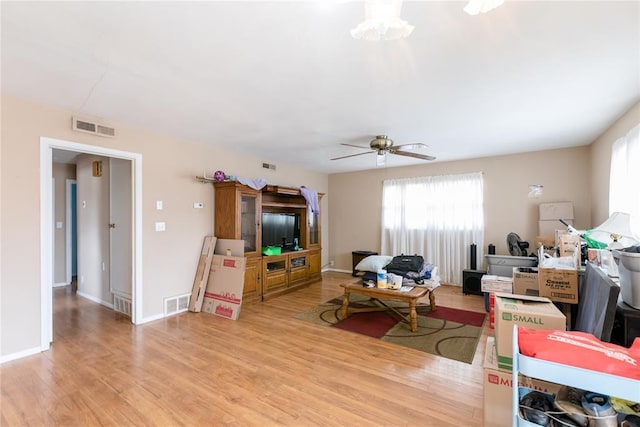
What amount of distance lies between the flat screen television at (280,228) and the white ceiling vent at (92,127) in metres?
2.37

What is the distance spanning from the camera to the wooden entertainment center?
4191mm

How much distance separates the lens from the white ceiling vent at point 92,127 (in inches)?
115

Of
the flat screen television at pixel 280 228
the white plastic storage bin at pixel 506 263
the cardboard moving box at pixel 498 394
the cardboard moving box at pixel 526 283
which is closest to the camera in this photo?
the cardboard moving box at pixel 498 394

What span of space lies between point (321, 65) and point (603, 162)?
4.10 metres

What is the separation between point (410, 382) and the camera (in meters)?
2.21

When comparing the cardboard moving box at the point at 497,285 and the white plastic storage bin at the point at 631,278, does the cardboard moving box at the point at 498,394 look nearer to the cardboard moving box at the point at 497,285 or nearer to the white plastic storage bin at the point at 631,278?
the white plastic storage bin at the point at 631,278

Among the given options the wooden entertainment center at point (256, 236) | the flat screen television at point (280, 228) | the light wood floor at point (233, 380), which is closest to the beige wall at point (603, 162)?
the light wood floor at point (233, 380)

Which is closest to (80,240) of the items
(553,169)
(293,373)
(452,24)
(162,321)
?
(162,321)

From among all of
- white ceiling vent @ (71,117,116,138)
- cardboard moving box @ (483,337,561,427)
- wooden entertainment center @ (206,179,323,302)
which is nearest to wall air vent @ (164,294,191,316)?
wooden entertainment center @ (206,179,323,302)

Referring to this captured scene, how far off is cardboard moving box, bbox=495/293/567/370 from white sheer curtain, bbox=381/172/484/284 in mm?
3861

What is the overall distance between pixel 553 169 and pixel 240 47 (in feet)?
17.1

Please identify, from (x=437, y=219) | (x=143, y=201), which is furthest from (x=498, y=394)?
(x=437, y=219)

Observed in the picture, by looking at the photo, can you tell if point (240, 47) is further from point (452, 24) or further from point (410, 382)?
point (410, 382)

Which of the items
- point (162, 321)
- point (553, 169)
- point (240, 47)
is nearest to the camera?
point (240, 47)
